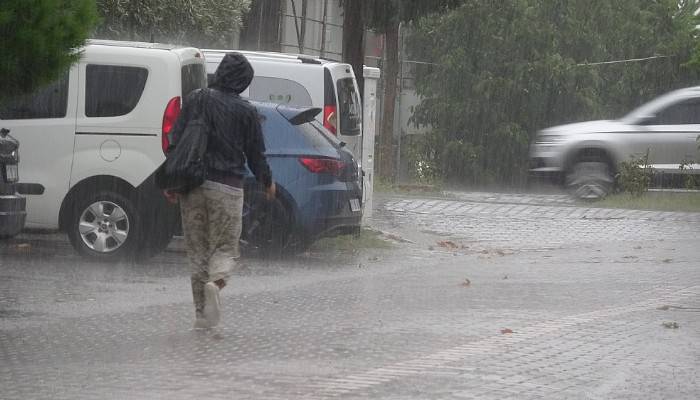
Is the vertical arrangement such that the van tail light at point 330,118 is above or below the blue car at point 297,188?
above

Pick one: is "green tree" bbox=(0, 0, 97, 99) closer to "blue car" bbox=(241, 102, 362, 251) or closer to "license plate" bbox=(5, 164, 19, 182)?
"license plate" bbox=(5, 164, 19, 182)

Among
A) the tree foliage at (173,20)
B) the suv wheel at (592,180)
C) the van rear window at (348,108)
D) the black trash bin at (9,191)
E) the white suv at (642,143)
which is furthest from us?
the suv wheel at (592,180)

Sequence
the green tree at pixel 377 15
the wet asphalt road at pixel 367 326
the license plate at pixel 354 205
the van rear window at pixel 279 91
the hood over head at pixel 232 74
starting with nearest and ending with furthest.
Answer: the wet asphalt road at pixel 367 326 → the hood over head at pixel 232 74 → the license plate at pixel 354 205 → the van rear window at pixel 279 91 → the green tree at pixel 377 15

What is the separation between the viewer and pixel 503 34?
43.0 meters

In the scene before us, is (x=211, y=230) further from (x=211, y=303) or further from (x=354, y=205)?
(x=354, y=205)

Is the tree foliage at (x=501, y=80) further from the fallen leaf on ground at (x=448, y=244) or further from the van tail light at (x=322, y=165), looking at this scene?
the van tail light at (x=322, y=165)

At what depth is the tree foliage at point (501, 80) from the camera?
42906mm

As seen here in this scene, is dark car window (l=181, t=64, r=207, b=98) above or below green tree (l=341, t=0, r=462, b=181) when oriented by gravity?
below

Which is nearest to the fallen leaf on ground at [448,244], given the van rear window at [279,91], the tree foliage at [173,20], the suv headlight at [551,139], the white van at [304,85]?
the white van at [304,85]

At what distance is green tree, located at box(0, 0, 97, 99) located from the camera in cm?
959

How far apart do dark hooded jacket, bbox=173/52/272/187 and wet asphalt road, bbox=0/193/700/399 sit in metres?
1.05

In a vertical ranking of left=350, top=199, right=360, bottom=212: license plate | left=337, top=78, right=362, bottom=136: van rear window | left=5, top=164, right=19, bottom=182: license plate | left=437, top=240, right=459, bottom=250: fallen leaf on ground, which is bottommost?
left=437, top=240, right=459, bottom=250: fallen leaf on ground

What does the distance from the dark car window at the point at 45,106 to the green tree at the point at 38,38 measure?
353 cm

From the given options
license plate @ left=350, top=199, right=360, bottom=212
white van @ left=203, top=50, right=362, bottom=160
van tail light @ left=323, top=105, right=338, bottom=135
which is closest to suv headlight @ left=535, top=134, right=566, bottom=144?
white van @ left=203, top=50, right=362, bottom=160
